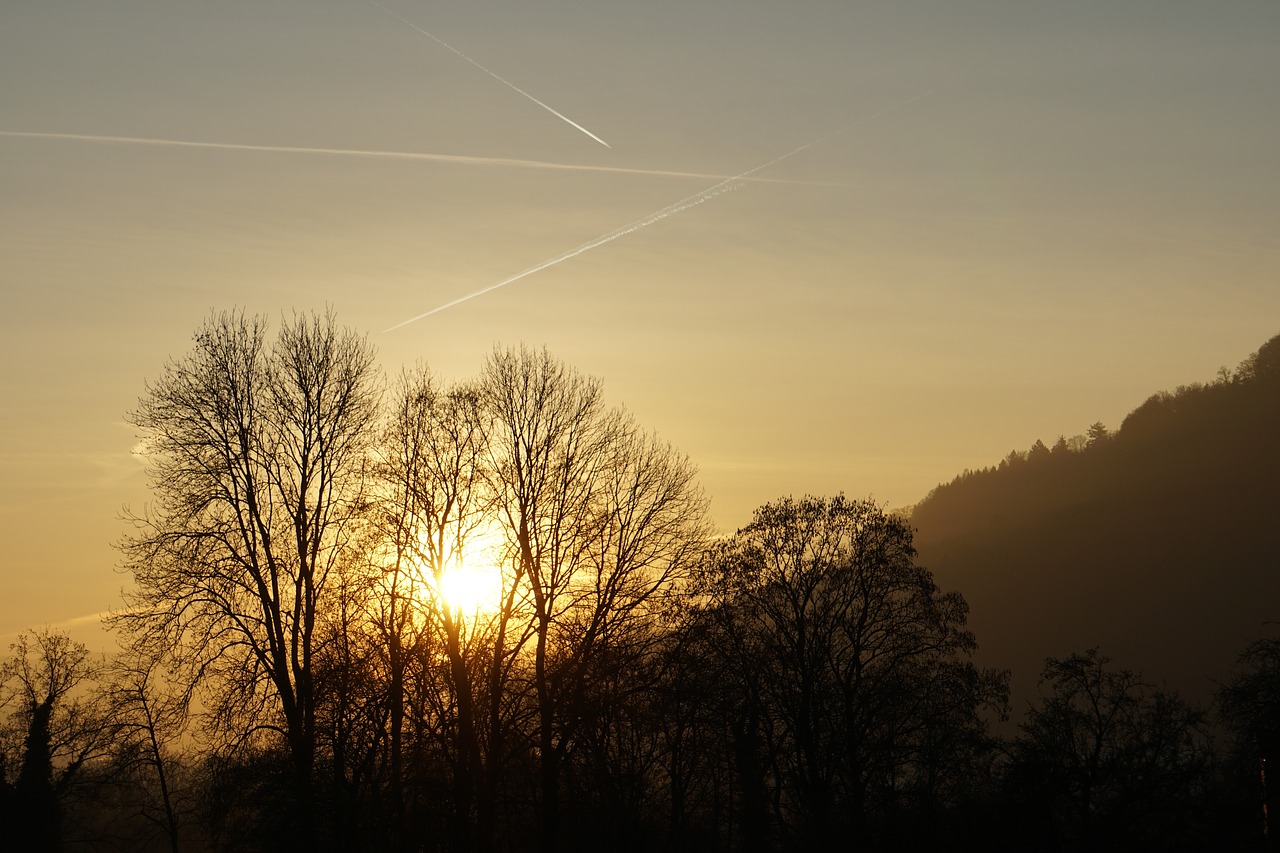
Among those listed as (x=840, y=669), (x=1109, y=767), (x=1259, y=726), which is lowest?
(x=1109, y=767)

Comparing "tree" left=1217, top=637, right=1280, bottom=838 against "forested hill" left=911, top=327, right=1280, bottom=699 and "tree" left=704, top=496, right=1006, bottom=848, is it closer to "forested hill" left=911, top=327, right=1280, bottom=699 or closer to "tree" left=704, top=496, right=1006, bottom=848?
"tree" left=704, top=496, right=1006, bottom=848

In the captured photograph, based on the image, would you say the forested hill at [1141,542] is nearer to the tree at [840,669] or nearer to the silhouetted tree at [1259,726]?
the tree at [840,669]

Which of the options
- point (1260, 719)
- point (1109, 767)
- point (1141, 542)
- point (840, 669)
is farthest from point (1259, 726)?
point (1141, 542)

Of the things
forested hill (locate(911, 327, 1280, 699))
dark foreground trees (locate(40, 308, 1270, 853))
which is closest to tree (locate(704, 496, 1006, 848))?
dark foreground trees (locate(40, 308, 1270, 853))

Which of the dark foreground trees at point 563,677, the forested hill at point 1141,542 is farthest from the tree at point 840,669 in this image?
the forested hill at point 1141,542

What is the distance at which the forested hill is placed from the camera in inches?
6609

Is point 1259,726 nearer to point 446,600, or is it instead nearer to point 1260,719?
point 1260,719

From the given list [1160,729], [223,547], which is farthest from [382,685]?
[1160,729]

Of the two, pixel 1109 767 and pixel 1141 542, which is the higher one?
pixel 1141 542

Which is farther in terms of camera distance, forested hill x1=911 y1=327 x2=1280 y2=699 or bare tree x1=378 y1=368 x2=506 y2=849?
forested hill x1=911 y1=327 x2=1280 y2=699

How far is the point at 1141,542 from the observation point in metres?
182

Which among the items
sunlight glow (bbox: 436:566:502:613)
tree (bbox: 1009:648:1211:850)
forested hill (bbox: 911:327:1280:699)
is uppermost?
forested hill (bbox: 911:327:1280:699)

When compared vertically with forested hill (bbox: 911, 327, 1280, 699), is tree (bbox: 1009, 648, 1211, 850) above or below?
below

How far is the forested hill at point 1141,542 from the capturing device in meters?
168
